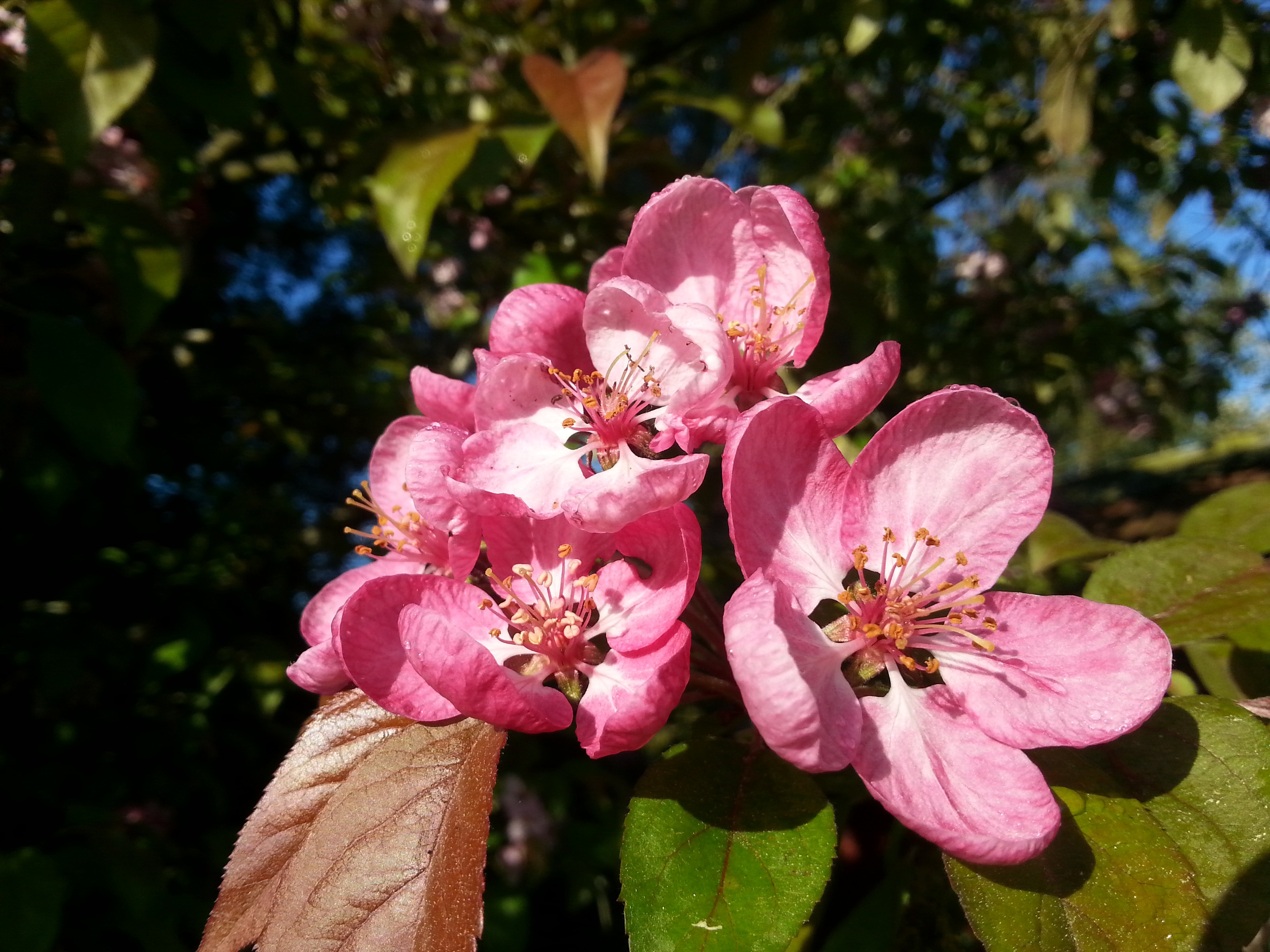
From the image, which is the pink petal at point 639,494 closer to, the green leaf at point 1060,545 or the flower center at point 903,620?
the flower center at point 903,620

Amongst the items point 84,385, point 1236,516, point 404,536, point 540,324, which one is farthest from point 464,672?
point 1236,516

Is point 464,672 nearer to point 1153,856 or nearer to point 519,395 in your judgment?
point 519,395

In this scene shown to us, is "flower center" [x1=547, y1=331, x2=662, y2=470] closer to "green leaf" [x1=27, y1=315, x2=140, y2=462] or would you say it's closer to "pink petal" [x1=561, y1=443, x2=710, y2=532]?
"pink petal" [x1=561, y1=443, x2=710, y2=532]

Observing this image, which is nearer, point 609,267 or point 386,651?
point 386,651

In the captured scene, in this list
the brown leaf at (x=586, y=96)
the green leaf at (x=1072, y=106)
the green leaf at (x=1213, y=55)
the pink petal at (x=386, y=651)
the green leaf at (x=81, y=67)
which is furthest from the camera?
the green leaf at (x=1072, y=106)

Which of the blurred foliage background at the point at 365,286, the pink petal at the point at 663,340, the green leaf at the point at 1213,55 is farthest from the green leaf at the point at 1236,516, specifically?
the pink petal at the point at 663,340

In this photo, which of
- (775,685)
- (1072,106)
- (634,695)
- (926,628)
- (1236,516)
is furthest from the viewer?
(1072,106)

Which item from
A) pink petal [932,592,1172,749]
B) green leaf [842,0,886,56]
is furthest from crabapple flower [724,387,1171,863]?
green leaf [842,0,886,56]
